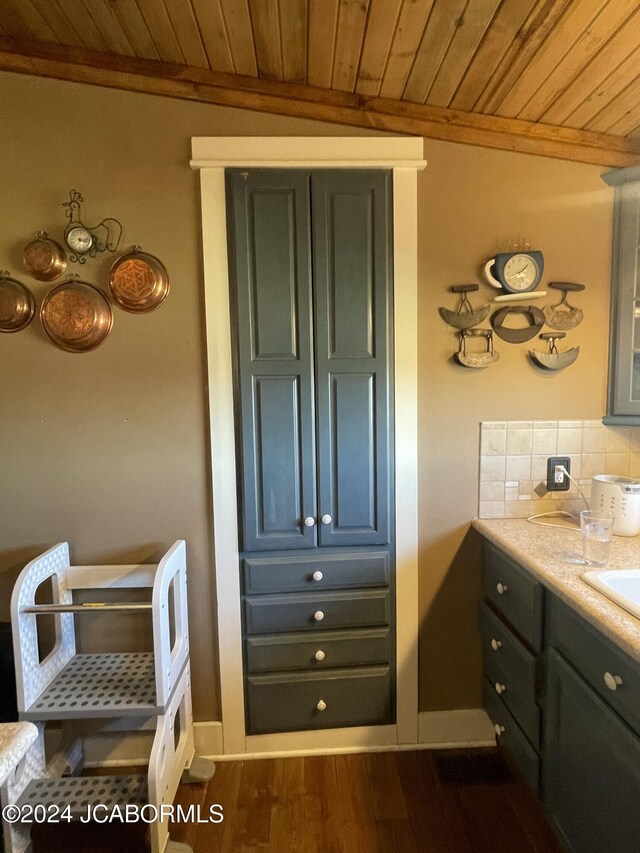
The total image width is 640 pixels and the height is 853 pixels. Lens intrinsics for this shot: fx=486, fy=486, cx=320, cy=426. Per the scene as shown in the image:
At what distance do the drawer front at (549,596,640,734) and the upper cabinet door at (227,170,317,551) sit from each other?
2.74 ft

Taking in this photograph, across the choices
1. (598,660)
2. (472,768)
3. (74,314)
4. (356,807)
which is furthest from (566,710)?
(74,314)

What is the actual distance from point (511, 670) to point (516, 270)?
4.50 ft

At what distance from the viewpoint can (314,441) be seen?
1.76 m

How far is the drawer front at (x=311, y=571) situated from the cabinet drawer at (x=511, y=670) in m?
0.45

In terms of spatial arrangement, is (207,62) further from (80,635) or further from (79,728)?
(79,728)

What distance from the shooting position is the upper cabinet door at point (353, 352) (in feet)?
5.58

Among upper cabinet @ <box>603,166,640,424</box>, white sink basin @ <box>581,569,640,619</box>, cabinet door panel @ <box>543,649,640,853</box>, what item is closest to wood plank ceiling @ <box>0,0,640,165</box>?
upper cabinet @ <box>603,166,640,424</box>

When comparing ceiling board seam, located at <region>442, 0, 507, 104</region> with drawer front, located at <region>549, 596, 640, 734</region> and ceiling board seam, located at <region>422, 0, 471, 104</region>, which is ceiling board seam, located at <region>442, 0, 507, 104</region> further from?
drawer front, located at <region>549, 596, 640, 734</region>

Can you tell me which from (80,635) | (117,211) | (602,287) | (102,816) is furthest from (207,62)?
(102,816)

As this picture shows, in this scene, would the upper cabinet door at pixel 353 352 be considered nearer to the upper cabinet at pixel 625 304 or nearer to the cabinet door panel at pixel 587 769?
the cabinet door panel at pixel 587 769

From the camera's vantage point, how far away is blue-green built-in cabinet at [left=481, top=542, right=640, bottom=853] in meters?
1.07

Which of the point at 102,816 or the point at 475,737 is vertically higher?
the point at 102,816

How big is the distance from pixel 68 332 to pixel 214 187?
711 millimetres

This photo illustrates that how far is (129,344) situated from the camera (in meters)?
1.73
